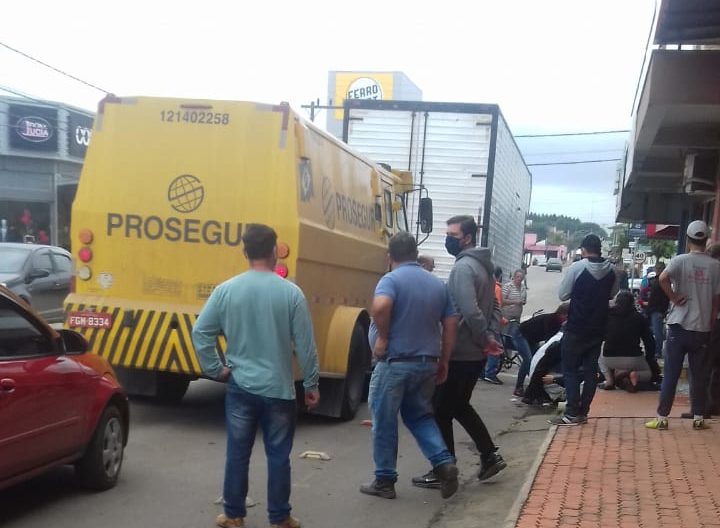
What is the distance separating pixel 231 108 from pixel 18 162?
2494 centimetres

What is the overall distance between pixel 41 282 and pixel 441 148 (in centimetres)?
716

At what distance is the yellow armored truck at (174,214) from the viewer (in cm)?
713

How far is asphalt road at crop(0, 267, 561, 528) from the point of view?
5051 mm

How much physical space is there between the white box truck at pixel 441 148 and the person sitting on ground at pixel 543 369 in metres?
3.99

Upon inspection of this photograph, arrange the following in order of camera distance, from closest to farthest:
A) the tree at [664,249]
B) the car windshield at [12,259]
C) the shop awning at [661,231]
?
the car windshield at [12,259], the shop awning at [661,231], the tree at [664,249]

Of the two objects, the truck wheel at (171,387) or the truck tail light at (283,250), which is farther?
the truck wheel at (171,387)

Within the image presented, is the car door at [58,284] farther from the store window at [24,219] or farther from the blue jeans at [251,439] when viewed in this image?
the store window at [24,219]

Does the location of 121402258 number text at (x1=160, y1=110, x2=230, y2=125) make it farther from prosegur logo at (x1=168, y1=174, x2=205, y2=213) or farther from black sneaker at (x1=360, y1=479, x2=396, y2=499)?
black sneaker at (x1=360, y1=479, x2=396, y2=499)

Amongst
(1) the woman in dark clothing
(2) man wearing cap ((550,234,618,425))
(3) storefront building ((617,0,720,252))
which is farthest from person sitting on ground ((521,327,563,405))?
(3) storefront building ((617,0,720,252))

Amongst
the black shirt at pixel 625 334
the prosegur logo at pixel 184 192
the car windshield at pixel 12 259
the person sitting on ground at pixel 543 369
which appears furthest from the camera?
the car windshield at pixel 12 259

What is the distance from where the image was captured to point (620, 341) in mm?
9648

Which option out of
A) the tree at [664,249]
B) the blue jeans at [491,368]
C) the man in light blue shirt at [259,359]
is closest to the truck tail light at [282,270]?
the man in light blue shirt at [259,359]

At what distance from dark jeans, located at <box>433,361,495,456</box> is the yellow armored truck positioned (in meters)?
1.82

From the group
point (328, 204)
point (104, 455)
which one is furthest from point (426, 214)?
point (104, 455)
